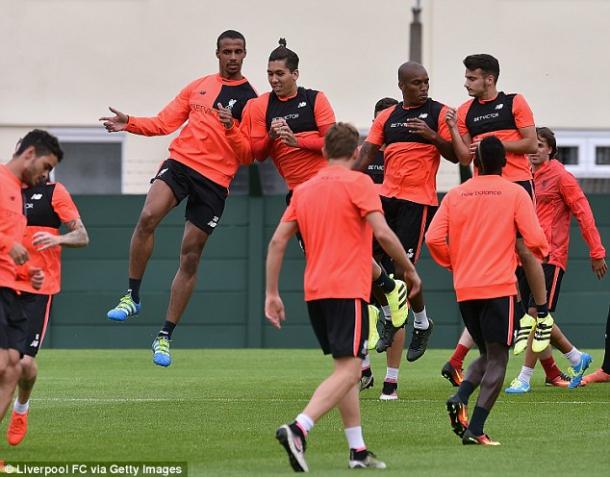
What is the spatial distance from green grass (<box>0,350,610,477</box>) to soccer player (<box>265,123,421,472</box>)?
464 mm

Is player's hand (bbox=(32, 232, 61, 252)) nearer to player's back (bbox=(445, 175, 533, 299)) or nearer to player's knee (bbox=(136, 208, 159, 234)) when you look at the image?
player's back (bbox=(445, 175, 533, 299))

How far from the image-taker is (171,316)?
1291cm

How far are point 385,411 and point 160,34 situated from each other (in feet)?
39.7

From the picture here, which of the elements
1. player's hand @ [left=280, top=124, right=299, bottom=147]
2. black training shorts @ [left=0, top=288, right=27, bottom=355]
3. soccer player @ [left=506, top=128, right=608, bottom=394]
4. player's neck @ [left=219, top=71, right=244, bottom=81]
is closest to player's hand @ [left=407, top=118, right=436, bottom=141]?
player's hand @ [left=280, top=124, right=299, bottom=147]

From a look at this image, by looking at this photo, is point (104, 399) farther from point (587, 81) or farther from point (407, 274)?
point (587, 81)

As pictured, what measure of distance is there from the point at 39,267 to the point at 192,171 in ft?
11.7

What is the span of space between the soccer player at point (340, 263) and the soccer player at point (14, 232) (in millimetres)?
1474

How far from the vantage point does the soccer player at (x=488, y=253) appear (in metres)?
9.10

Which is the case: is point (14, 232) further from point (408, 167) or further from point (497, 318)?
point (408, 167)

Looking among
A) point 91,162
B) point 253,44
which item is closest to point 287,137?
point 253,44

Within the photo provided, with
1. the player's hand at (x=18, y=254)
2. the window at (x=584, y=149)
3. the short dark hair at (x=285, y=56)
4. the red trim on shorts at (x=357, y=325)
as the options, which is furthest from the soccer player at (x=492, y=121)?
the window at (x=584, y=149)

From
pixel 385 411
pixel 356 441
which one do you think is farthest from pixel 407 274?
pixel 385 411

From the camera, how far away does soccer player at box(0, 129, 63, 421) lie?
333 inches

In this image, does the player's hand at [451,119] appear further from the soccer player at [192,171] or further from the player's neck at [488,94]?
the soccer player at [192,171]
